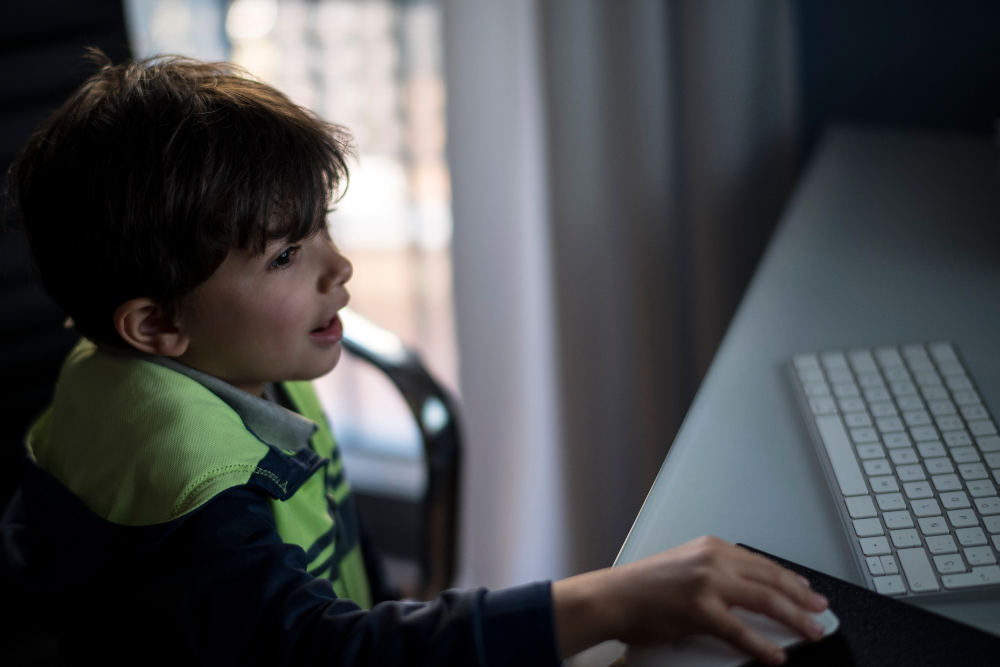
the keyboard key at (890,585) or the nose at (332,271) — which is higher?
the nose at (332,271)

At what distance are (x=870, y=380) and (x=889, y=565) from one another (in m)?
0.21

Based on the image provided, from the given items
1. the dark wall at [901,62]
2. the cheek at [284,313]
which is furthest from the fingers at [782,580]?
the dark wall at [901,62]

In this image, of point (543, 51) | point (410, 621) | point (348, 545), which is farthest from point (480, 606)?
point (543, 51)

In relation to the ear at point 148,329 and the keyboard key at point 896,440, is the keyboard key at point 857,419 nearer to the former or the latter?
the keyboard key at point 896,440

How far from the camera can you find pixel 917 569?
406 mm

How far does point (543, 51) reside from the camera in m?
1.09

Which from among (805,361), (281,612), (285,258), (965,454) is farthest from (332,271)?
(965,454)

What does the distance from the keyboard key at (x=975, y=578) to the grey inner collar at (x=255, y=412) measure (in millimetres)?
489

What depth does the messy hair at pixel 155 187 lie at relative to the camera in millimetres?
562

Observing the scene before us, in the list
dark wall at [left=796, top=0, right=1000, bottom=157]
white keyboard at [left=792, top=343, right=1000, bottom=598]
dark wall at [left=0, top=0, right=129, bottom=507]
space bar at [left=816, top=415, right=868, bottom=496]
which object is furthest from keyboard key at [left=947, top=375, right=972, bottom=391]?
dark wall at [left=0, top=0, right=129, bottom=507]

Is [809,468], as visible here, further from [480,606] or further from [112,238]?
[112,238]

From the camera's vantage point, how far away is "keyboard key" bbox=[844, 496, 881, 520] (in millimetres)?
449

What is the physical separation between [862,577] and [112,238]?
59 centimetres

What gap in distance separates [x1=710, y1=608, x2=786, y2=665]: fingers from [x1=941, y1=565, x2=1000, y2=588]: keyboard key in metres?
0.12
